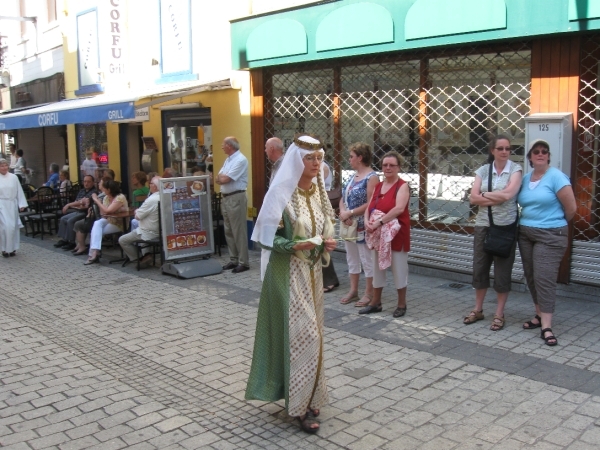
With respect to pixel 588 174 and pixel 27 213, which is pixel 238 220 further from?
pixel 27 213

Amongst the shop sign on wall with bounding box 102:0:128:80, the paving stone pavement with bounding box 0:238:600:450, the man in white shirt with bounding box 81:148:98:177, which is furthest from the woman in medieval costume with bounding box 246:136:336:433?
the man in white shirt with bounding box 81:148:98:177

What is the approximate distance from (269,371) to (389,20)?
5.20 m

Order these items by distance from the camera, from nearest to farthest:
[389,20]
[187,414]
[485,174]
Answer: [187,414]
[485,174]
[389,20]

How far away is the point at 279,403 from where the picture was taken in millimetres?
4543

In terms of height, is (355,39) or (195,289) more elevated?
(355,39)

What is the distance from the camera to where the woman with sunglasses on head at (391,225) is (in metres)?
6.21

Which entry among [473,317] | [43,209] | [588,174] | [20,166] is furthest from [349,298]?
[20,166]

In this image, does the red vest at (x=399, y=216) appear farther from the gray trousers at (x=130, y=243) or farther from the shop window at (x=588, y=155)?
the gray trousers at (x=130, y=243)

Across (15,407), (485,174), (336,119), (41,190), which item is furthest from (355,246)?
(41,190)

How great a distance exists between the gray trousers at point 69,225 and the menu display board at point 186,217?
2.83 m

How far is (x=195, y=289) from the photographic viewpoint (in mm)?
7934

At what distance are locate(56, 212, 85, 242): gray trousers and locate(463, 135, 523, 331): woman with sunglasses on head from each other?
23.5 ft

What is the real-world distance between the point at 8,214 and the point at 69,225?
3.13 feet

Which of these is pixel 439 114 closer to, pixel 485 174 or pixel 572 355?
pixel 485 174
